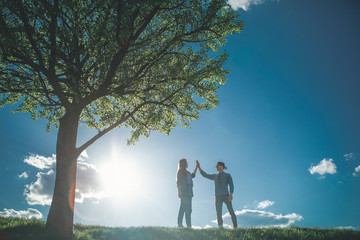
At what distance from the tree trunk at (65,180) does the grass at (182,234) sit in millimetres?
505

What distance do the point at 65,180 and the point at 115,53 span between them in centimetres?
601

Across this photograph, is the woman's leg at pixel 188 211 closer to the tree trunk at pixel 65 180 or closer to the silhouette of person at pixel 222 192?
the silhouette of person at pixel 222 192

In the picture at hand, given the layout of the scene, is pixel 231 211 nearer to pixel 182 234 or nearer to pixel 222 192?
pixel 222 192

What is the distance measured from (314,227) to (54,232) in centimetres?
1028

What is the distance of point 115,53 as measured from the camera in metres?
9.45

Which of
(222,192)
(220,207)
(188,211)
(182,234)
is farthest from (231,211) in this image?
(182,234)

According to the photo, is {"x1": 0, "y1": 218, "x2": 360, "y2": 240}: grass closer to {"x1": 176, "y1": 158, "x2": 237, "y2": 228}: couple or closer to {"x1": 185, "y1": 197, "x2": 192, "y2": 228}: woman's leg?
{"x1": 185, "y1": 197, "x2": 192, "y2": 228}: woman's leg

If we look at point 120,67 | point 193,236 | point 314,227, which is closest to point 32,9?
point 120,67

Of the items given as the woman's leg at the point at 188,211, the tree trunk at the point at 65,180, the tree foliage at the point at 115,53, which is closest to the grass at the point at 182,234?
the tree trunk at the point at 65,180

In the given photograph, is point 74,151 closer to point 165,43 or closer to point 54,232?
point 54,232

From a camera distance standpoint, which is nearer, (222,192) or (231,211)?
(231,211)

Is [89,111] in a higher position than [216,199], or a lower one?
higher

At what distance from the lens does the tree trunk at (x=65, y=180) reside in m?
8.27

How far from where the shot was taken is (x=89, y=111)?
14.3 m
